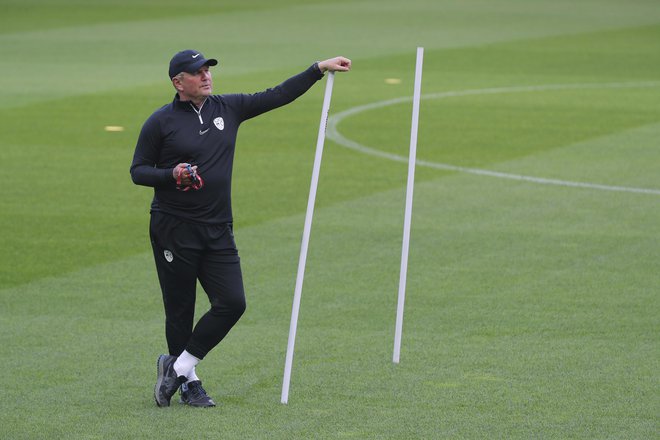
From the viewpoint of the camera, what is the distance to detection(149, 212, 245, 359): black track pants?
9305 millimetres

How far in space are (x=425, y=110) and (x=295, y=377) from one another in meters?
14.0

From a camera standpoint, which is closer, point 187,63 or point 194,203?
point 187,63

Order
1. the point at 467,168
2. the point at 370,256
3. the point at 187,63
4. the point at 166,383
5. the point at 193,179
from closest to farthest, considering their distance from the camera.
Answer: the point at 193,179 → the point at 187,63 → the point at 166,383 → the point at 370,256 → the point at 467,168

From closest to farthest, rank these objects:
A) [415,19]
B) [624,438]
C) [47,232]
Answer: [624,438]
[47,232]
[415,19]

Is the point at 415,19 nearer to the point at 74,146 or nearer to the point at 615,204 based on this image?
the point at 74,146

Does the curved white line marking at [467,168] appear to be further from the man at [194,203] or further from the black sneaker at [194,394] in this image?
the black sneaker at [194,394]

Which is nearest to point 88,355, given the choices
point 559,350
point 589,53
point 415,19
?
point 559,350

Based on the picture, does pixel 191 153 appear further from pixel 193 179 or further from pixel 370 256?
pixel 370 256

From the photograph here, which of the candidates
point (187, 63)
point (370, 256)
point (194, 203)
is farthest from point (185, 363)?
point (370, 256)

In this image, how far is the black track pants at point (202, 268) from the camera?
366 inches

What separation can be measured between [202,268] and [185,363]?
2.00ft

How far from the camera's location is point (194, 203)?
9.26 meters

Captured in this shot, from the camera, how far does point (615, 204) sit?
1648cm

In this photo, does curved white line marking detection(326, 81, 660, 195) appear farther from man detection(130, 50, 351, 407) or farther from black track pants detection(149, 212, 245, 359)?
black track pants detection(149, 212, 245, 359)
